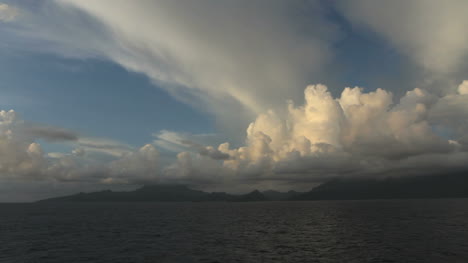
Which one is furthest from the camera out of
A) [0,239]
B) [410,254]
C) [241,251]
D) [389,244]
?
[0,239]

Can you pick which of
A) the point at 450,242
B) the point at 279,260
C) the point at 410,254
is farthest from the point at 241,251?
the point at 450,242

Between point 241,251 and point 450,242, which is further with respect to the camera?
point 450,242

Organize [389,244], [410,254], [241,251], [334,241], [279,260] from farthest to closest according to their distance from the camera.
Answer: [334,241]
[389,244]
[241,251]
[410,254]
[279,260]

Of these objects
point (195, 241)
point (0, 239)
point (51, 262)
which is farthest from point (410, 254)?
point (0, 239)

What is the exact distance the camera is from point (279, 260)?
5019 centimetres

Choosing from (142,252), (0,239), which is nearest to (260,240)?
(142,252)

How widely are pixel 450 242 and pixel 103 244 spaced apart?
272 feet

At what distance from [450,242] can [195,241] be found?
201ft

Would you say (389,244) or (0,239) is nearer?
(389,244)

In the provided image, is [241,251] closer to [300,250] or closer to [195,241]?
[300,250]

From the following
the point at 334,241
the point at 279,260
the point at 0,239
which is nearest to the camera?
the point at 279,260

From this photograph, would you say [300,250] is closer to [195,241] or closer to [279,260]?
[279,260]

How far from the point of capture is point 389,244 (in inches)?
2544

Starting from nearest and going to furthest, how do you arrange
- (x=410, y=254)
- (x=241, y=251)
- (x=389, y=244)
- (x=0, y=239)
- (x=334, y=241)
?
(x=410, y=254) → (x=241, y=251) → (x=389, y=244) → (x=334, y=241) → (x=0, y=239)
